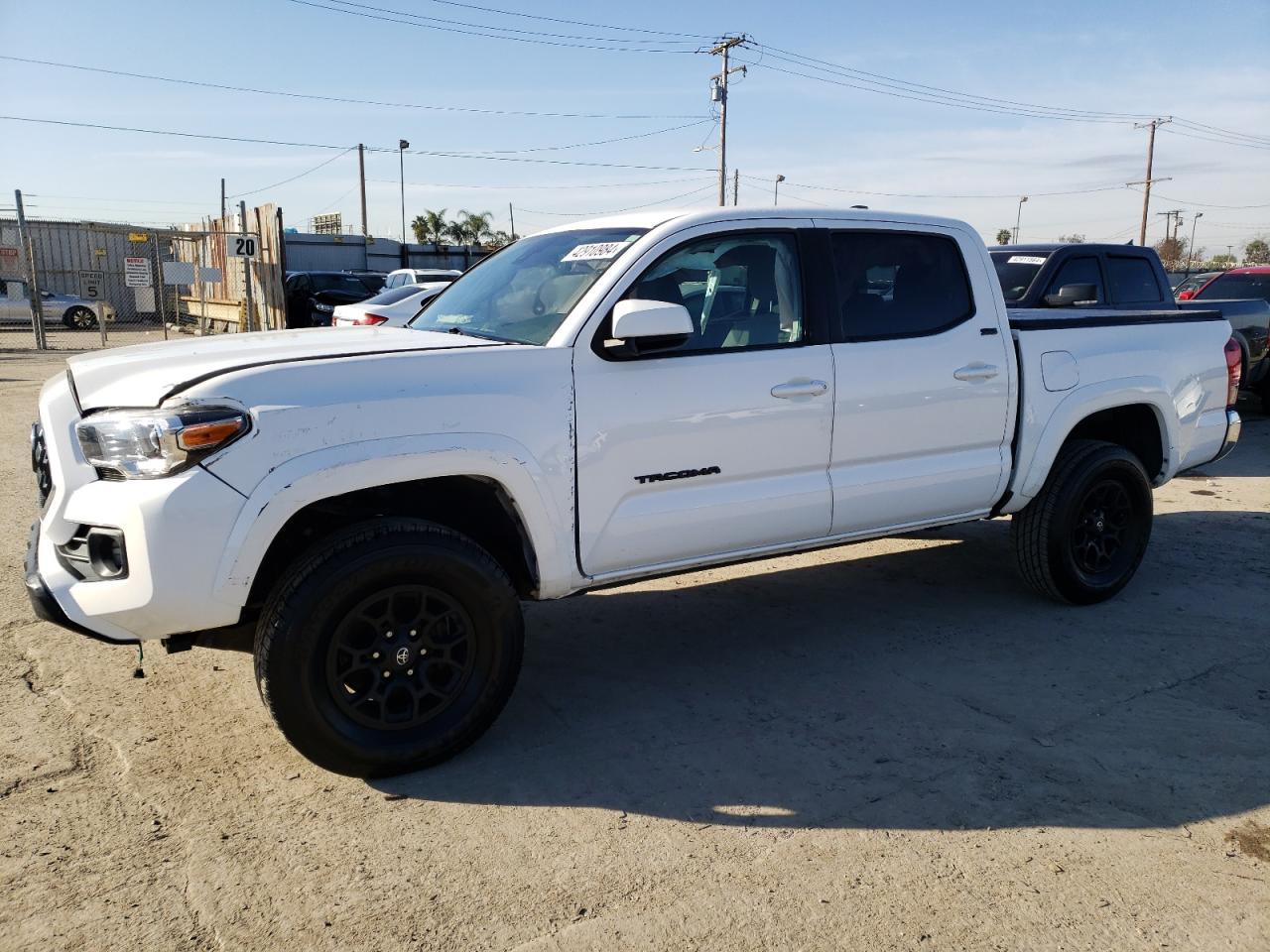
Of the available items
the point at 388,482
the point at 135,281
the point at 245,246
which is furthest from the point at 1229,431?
the point at 135,281

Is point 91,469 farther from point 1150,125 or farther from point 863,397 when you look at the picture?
point 1150,125

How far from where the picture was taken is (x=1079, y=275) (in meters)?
8.98

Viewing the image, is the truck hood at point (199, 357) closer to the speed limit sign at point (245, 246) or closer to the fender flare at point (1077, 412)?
the fender flare at point (1077, 412)

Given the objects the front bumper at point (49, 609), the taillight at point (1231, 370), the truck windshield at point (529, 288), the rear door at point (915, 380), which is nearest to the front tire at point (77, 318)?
the truck windshield at point (529, 288)

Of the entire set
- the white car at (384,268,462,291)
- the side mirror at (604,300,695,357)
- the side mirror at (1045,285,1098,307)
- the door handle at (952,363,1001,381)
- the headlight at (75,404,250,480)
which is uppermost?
the white car at (384,268,462,291)

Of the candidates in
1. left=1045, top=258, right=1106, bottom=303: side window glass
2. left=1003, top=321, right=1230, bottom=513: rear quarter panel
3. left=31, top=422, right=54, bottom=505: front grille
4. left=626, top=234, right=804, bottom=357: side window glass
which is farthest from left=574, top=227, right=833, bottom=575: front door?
left=1045, top=258, right=1106, bottom=303: side window glass

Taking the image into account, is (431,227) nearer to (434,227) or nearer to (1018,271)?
(434,227)

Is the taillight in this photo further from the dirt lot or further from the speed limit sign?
the speed limit sign

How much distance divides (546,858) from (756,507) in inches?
65.3

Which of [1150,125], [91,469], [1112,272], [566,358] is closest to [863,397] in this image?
[566,358]

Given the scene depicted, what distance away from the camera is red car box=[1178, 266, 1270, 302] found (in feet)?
44.2

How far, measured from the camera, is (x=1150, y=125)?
5375 centimetres

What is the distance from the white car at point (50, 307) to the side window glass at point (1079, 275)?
24.2 meters

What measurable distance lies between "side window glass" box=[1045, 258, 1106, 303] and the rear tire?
3.88m
